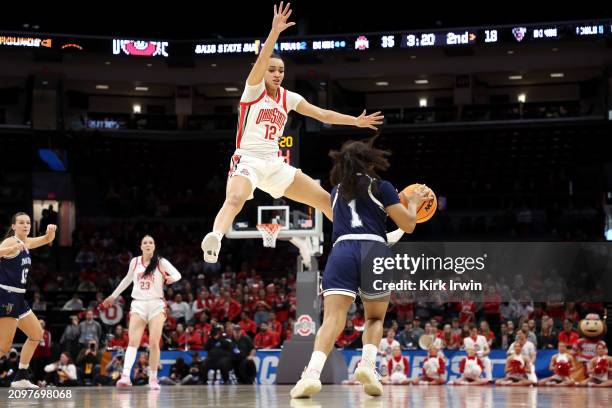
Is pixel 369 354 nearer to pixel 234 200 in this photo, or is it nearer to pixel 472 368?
pixel 234 200

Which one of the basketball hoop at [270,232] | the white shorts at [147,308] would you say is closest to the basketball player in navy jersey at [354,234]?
the white shorts at [147,308]

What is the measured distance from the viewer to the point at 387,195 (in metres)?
6.78

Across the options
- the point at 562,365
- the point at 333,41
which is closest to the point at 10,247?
the point at 562,365

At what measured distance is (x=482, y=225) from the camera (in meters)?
27.9

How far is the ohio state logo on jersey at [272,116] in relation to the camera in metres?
8.23

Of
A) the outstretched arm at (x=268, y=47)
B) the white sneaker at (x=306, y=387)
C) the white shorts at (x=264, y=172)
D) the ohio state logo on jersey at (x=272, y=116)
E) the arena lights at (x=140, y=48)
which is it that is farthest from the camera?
the arena lights at (x=140, y=48)

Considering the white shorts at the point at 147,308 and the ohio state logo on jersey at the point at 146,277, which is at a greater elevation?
the ohio state logo on jersey at the point at 146,277

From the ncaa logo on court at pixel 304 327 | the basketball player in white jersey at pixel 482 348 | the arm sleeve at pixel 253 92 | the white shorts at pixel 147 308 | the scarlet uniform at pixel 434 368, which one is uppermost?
the arm sleeve at pixel 253 92

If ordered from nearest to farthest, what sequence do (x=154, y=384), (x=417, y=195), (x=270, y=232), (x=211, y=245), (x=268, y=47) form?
(x=417, y=195)
(x=211, y=245)
(x=268, y=47)
(x=154, y=384)
(x=270, y=232)

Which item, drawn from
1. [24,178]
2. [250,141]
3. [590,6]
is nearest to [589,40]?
[590,6]

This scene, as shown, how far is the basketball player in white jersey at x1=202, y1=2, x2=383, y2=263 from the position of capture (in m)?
7.98

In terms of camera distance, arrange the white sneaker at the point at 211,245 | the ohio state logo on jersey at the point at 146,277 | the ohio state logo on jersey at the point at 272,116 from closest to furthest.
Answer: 1. the white sneaker at the point at 211,245
2. the ohio state logo on jersey at the point at 272,116
3. the ohio state logo on jersey at the point at 146,277

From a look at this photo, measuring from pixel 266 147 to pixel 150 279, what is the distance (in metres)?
4.52

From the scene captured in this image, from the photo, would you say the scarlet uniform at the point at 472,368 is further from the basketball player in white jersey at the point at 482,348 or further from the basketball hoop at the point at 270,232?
the basketball hoop at the point at 270,232
